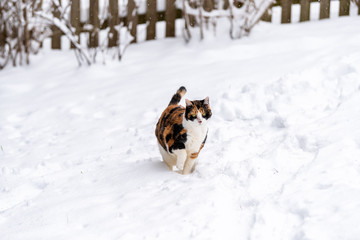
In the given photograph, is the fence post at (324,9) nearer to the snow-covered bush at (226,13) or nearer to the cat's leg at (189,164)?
the snow-covered bush at (226,13)

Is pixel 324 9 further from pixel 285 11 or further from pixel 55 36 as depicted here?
pixel 55 36

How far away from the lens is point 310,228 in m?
2.36

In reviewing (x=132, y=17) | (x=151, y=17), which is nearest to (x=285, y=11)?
(x=151, y=17)

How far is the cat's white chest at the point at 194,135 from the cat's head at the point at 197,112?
0.04 meters

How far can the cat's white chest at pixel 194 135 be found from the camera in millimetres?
3020

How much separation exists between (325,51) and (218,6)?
5.13 ft

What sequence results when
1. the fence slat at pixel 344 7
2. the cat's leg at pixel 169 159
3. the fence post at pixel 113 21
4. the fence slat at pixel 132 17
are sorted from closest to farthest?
the cat's leg at pixel 169 159 < the fence slat at pixel 344 7 < the fence slat at pixel 132 17 < the fence post at pixel 113 21

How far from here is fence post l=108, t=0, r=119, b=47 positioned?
6.33m

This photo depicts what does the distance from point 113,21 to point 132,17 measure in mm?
325

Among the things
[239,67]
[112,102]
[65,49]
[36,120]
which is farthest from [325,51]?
[65,49]

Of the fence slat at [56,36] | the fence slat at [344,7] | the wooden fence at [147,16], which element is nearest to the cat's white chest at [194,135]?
the wooden fence at [147,16]

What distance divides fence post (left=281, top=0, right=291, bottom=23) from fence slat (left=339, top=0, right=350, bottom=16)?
1.94 feet

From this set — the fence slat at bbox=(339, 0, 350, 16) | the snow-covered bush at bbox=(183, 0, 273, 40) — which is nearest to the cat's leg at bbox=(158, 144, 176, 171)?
the snow-covered bush at bbox=(183, 0, 273, 40)

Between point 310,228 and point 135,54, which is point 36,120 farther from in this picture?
point 310,228
